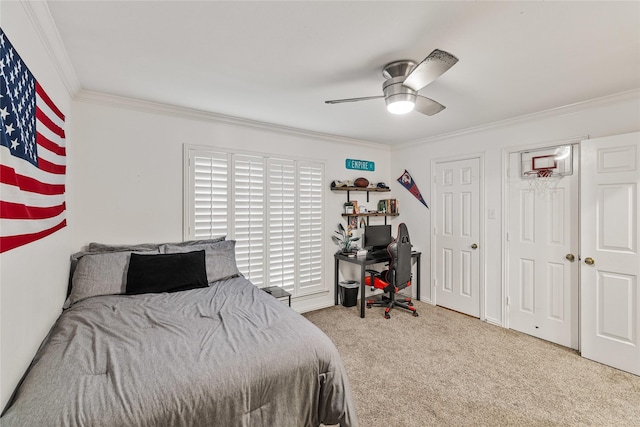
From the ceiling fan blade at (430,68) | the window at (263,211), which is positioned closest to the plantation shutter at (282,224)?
the window at (263,211)

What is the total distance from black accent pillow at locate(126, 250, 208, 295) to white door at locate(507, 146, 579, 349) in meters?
3.41

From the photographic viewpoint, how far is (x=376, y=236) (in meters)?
4.32

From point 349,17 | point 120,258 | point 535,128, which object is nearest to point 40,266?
point 120,258

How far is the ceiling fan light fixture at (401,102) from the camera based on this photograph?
2010 millimetres

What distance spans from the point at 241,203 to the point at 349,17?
230 centimetres

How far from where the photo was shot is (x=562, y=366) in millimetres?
2541

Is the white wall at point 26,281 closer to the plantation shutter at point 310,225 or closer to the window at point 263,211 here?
the window at point 263,211

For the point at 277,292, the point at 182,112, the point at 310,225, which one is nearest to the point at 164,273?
the point at 277,292

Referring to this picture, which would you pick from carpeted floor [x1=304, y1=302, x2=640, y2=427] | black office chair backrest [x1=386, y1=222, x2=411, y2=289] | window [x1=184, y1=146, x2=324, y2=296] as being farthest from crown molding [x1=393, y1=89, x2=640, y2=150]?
carpeted floor [x1=304, y1=302, x2=640, y2=427]

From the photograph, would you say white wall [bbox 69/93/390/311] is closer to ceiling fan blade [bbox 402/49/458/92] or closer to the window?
the window

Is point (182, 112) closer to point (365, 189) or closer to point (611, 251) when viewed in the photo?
point (365, 189)

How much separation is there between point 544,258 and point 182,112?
4.16 metres

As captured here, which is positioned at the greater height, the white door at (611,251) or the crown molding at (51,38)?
the crown molding at (51,38)

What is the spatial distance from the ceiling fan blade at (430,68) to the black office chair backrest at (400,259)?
211cm
